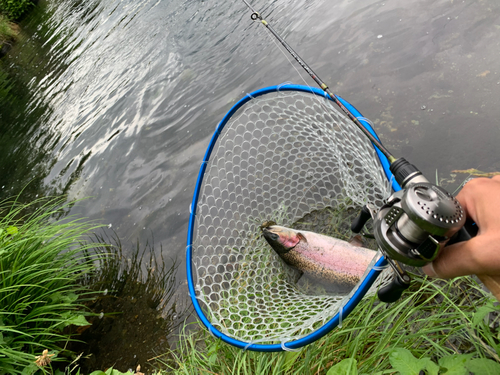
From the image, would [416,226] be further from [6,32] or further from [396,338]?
[6,32]

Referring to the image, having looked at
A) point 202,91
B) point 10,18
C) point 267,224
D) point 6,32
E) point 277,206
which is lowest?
point 277,206

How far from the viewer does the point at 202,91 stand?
6359 mm

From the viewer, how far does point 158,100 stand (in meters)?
6.74

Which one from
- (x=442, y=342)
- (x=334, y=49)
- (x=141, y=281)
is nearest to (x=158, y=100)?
(x=334, y=49)

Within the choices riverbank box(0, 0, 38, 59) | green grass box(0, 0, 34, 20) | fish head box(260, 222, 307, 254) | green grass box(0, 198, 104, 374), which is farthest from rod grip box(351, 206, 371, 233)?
green grass box(0, 0, 34, 20)

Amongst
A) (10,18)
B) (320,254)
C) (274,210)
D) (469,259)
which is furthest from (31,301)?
(10,18)

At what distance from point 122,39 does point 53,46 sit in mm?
4935

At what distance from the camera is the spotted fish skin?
9.36 feet

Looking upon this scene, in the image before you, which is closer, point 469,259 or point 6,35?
point 469,259

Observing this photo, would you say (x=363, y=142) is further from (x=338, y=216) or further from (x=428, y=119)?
(x=428, y=119)

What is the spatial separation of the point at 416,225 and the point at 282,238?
1.94 metres

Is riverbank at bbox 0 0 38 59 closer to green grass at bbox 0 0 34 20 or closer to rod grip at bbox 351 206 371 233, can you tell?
green grass at bbox 0 0 34 20

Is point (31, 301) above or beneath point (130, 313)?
above

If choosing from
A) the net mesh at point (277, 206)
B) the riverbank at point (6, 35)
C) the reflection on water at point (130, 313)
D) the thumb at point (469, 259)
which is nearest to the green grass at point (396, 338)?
the net mesh at point (277, 206)
